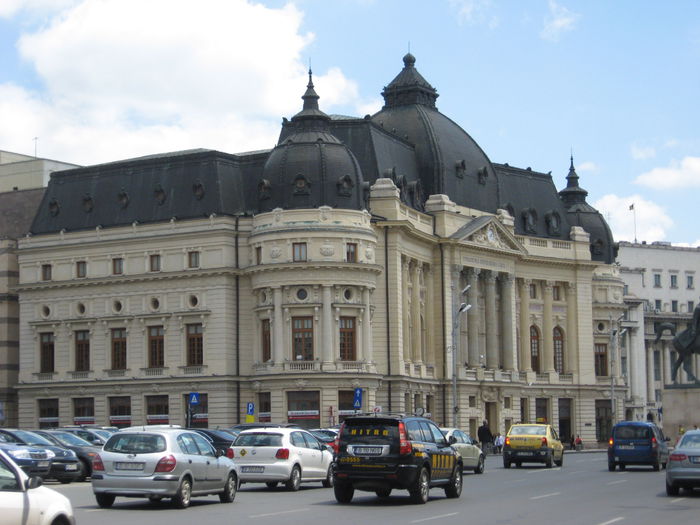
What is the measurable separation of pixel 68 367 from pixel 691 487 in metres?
60.7

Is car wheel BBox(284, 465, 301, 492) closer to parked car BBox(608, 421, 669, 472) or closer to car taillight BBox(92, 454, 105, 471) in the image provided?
car taillight BBox(92, 454, 105, 471)

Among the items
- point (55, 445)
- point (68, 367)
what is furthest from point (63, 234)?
point (55, 445)

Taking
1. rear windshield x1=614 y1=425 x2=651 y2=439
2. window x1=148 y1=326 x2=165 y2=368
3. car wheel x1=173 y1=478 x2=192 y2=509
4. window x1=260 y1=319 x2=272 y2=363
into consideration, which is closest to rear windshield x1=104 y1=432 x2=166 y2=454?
car wheel x1=173 y1=478 x2=192 y2=509

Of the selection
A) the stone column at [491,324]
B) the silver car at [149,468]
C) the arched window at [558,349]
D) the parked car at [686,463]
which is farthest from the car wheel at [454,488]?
the arched window at [558,349]

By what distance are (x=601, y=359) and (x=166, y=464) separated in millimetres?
88571

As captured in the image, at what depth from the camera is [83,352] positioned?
88750 mm

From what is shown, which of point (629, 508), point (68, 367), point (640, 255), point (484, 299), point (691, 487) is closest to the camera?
point (629, 508)

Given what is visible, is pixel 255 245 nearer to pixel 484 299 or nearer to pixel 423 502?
pixel 484 299

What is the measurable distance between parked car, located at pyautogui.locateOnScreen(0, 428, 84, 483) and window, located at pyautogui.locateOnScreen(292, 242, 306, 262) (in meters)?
39.6

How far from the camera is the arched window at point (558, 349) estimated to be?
109m

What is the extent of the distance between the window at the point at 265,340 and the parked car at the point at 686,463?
50.9 metres

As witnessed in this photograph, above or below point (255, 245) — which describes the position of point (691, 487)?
below

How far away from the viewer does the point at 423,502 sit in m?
32.2

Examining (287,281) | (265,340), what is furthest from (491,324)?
(287,281)
